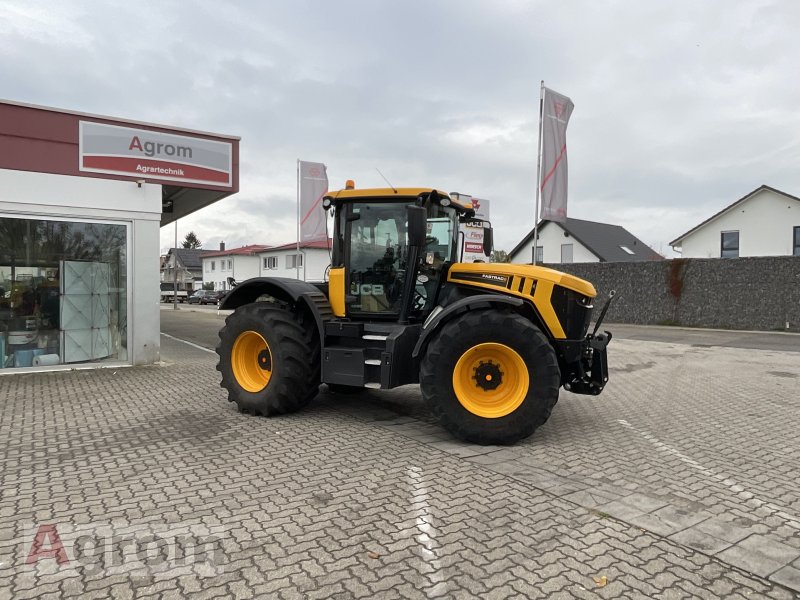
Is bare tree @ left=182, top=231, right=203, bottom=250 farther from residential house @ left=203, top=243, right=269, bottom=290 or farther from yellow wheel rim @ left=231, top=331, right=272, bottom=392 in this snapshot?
yellow wheel rim @ left=231, top=331, right=272, bottom=392

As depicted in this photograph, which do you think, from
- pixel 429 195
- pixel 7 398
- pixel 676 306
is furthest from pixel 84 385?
pixel 676 306

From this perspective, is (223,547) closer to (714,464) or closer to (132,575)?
(132,575)

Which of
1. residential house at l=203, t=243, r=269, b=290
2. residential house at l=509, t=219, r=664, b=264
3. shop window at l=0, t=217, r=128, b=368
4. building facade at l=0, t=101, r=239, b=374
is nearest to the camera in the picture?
building facade at l=0, t=101, r=239, b=374

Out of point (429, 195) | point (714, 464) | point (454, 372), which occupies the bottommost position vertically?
point (714, 464)

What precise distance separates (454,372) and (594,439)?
163 cm

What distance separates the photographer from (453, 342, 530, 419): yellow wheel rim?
16.9 ft

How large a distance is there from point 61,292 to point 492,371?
7912mm

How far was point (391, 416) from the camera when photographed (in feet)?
20.9

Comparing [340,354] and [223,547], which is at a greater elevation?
[340,354]

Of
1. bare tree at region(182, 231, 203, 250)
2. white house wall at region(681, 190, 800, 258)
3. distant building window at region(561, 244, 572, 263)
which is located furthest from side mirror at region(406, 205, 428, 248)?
bare tree at region(182, 231, 203, 250)

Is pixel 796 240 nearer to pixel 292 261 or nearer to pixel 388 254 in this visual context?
pixel 388 254

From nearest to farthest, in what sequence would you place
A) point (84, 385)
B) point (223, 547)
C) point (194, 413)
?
1. point (223, 547)
2. point (194, 413)
3. point (84, 385)

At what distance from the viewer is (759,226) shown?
28.2 m

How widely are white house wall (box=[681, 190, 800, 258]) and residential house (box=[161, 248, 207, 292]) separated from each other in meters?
51.3
